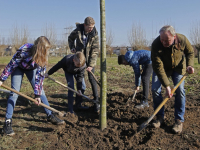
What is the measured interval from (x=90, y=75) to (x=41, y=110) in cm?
144

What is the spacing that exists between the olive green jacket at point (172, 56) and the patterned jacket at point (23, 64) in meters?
1.83

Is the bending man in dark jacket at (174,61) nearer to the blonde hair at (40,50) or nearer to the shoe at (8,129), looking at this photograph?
the blonde hair at (40,50)

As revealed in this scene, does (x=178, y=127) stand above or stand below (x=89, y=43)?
below

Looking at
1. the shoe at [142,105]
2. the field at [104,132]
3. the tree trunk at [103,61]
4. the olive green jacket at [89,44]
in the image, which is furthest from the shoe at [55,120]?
the shoe at [142,105]

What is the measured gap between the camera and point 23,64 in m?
3.22

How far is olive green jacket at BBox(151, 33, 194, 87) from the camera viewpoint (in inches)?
118

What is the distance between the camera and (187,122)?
358 cm

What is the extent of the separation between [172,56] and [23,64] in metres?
2.35

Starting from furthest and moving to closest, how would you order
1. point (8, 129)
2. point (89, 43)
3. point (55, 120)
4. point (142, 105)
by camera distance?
1. point (142, 105)
2. point (89, 43)
3. point (55, 120)
4. point (8, 129)

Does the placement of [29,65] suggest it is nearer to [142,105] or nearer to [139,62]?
[139,62]

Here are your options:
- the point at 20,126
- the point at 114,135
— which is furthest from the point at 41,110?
the point at 114,135

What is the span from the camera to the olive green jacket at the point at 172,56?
3.00m

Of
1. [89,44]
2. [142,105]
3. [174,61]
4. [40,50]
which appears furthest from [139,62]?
[40,50]

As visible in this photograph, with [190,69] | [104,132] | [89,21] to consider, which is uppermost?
[89,21]
